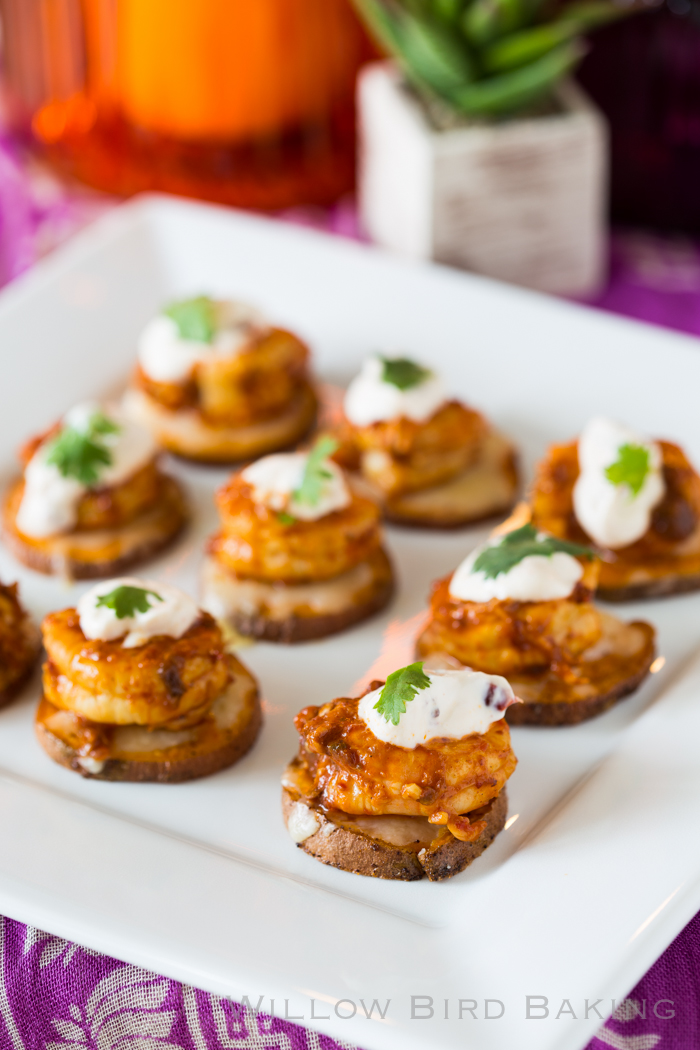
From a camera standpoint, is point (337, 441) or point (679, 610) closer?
point (679, 610)

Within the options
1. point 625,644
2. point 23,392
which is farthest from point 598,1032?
point 23,392

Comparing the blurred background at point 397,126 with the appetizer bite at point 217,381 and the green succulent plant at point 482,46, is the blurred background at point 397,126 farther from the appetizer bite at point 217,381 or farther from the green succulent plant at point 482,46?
the appetizer bite at point 217,381

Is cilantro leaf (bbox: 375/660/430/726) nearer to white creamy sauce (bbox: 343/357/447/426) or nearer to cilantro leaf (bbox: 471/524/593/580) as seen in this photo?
cilantro leaf (bbox: 471/524/593/580)

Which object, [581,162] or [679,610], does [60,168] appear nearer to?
[581,162]

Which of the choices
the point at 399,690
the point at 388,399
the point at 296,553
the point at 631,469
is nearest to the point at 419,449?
the point at 388,399

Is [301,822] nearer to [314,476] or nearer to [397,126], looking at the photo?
[314,476]

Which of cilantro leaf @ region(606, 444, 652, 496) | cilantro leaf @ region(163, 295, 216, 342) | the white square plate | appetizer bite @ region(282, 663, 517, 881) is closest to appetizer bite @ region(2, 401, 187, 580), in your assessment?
the white square plate

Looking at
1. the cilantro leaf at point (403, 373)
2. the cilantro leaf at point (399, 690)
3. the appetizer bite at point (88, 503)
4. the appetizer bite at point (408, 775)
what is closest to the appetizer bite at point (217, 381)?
the appetizer bite at point (88, 503)
